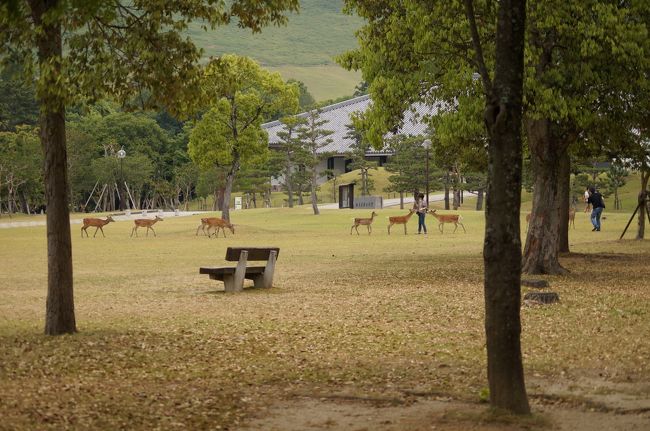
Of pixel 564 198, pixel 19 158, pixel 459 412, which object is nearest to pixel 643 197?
pixel 564 198

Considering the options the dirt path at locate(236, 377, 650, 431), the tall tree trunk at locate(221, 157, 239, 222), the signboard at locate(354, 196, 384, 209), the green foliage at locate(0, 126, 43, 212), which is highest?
the green foliage at locate(0, 126, 43, 212)

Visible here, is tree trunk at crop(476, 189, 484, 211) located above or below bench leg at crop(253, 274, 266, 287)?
above

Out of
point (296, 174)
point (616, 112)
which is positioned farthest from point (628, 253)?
point (296, 174)

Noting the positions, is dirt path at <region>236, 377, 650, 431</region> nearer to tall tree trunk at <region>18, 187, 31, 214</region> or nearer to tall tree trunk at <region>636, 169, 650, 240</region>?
tall tree trunk at <region>636, 169, 650, 240</region>

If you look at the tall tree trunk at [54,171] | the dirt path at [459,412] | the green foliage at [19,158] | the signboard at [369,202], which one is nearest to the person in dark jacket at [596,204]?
the signboard at [369,202]

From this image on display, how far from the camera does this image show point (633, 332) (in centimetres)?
1292

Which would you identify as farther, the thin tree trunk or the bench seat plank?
the bench seat plank

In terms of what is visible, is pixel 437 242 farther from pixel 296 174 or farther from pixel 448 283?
pixel 296 174

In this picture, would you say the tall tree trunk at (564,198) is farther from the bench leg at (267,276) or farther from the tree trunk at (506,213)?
the tree trunk at (506,213)

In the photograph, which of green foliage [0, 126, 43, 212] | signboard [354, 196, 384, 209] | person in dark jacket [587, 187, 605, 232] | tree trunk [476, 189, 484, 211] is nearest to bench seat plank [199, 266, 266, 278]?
person in dark jacket [587, 187, 605, 232]

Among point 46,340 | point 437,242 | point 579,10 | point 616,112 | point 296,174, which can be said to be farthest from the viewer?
point 296,174

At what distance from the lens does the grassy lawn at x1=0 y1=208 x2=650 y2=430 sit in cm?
916

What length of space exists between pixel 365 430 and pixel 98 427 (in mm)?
2037

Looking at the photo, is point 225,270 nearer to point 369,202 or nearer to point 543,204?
point 543,204
